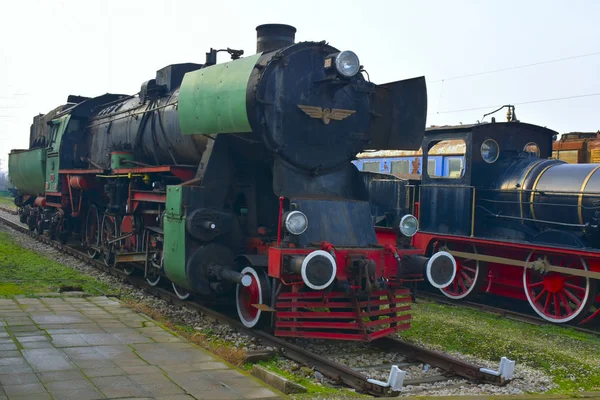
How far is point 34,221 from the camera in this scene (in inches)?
720

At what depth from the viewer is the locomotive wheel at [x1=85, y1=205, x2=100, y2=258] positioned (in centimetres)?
1320

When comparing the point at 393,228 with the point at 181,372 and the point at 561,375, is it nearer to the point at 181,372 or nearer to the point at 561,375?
the point at 561,375

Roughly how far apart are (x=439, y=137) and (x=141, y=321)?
6.56 metres

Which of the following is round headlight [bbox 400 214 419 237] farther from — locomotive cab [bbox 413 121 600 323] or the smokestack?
locomotive cab [bbox 413 121 600 323]

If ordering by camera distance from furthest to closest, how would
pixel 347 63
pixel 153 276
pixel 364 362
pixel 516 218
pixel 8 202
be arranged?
pixel 8 202
pixel 516 218
pixel 153 276
pixel 347 63
pixel 364 362

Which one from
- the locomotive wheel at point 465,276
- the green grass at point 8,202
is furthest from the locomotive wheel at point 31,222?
the green grass at point 8,202

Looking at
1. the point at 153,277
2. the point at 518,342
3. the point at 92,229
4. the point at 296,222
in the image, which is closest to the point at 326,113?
the point at 296,222

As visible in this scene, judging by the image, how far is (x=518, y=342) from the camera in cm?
759

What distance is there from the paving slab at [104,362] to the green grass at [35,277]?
76.3 inches

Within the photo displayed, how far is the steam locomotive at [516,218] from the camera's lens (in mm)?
9234

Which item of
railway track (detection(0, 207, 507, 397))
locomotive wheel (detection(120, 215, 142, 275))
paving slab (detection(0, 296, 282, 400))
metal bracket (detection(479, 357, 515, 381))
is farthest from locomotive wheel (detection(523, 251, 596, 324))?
locomotive wheel (detection(120, 215, 142, 275))

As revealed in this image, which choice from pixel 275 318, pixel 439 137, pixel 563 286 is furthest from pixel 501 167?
pixel 275 318

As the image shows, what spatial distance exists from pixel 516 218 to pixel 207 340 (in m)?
5.68

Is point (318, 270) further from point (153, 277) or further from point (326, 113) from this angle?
point (153, 277)
